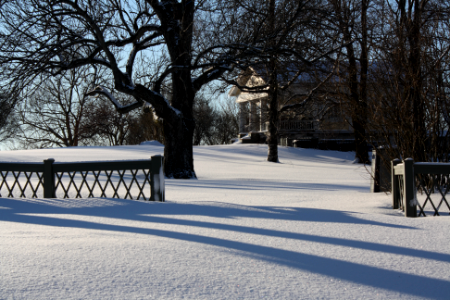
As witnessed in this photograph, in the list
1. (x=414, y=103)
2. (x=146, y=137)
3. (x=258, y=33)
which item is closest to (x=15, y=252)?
(x=414, y=103)

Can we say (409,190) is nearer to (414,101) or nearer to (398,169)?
(398,169)

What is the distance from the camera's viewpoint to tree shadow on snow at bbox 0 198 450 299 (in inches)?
126

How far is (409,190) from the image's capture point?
6.00 m

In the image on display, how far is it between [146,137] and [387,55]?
40054mm

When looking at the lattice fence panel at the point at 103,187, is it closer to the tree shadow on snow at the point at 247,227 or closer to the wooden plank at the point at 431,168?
the tree shadow on snow at the point at 247,227

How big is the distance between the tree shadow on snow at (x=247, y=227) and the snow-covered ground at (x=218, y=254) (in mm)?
16

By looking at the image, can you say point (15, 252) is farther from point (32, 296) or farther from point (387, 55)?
point (387, 55)

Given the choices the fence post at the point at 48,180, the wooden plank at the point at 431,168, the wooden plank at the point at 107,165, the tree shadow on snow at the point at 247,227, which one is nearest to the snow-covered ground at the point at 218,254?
the tree shadow on snow at the point at 247,227

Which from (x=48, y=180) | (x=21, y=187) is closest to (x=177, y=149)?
(x=21, y=187)

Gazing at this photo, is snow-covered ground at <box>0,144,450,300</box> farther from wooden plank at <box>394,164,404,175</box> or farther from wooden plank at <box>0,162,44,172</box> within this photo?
wooden plank at <box>0,162,44,172</box>

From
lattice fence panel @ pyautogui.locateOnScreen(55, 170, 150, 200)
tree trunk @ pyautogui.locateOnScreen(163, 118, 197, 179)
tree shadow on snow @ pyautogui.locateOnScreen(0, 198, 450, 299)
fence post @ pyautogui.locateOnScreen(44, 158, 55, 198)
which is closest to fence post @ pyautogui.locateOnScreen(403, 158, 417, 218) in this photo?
tree shadow on snow @ pyautogui.locateOnScreen(0, 198, 450, 299)

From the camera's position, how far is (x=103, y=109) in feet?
130

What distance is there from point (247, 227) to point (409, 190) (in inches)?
116

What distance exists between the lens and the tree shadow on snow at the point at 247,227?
3.21 metres
